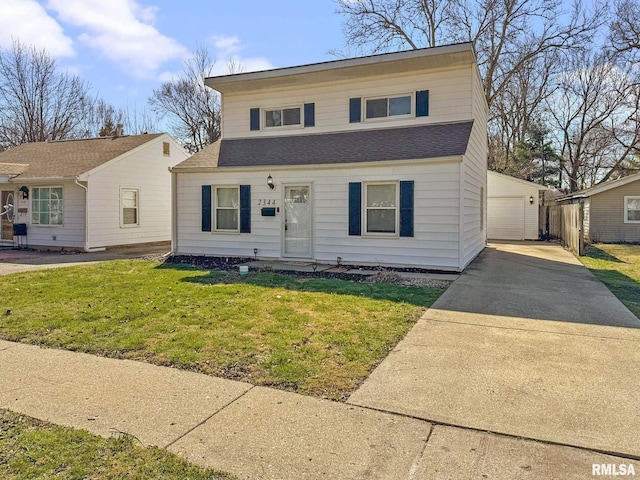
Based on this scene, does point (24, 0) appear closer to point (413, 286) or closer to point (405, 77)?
point (405, 77)

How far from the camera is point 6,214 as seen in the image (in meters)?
16.2

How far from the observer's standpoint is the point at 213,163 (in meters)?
12.3

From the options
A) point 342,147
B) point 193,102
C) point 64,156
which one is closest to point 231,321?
point 342,147

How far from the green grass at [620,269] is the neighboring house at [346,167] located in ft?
9.92

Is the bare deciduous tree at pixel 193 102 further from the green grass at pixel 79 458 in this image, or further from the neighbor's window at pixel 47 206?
the green grass at pixel 79 458

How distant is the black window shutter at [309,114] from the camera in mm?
12491

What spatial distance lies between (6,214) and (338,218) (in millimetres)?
13653

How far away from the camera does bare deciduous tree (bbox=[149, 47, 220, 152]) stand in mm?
32344

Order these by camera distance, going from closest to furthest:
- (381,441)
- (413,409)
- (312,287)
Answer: (381,441)
(413,409)
(312,287)

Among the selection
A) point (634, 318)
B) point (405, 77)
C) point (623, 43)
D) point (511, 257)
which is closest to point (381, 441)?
point (634, 318)

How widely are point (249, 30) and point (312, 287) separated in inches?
420

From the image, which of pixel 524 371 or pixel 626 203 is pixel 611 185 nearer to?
pixel 626 203

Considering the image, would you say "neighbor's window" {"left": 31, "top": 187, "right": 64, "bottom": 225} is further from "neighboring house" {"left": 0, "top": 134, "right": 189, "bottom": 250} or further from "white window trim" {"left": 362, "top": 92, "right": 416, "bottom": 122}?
"white window trim" {"left": 362, "top": 92, "right": 416, "bottom": 122}

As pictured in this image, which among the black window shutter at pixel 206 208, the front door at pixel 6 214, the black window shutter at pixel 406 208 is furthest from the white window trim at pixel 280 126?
the front door at pixel 6 214
